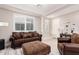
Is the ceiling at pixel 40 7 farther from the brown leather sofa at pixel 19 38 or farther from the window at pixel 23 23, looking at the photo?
the brown leather sofa at pixel 19 38

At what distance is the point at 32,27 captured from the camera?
6.25 m

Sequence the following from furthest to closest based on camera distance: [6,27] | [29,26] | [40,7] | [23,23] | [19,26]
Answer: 1. [29,26]
2. [23,23]
3. [19,26]
4. [40,7]
5. [6,27]

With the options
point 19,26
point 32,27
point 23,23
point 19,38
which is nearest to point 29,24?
point 32,27

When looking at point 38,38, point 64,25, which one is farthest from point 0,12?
point 64,25

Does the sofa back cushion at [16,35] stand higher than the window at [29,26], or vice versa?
the window at [29,26]

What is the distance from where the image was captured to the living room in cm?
342

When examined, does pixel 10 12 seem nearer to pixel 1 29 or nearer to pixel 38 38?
pixel 1 29

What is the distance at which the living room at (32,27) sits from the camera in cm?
342

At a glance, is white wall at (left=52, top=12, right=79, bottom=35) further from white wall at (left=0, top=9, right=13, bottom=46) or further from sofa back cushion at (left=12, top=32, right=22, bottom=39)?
white wall at (left=0, top=9, right=13, bottom=46)

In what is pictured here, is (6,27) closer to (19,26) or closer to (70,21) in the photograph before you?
(19,26)

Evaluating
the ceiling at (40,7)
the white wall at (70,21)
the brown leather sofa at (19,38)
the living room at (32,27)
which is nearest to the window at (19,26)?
the living room at (32,27)

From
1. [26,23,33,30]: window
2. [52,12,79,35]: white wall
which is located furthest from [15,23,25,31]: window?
[52,12,79,35]: white wall

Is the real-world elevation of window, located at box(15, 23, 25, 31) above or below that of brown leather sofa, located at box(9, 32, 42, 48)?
above
